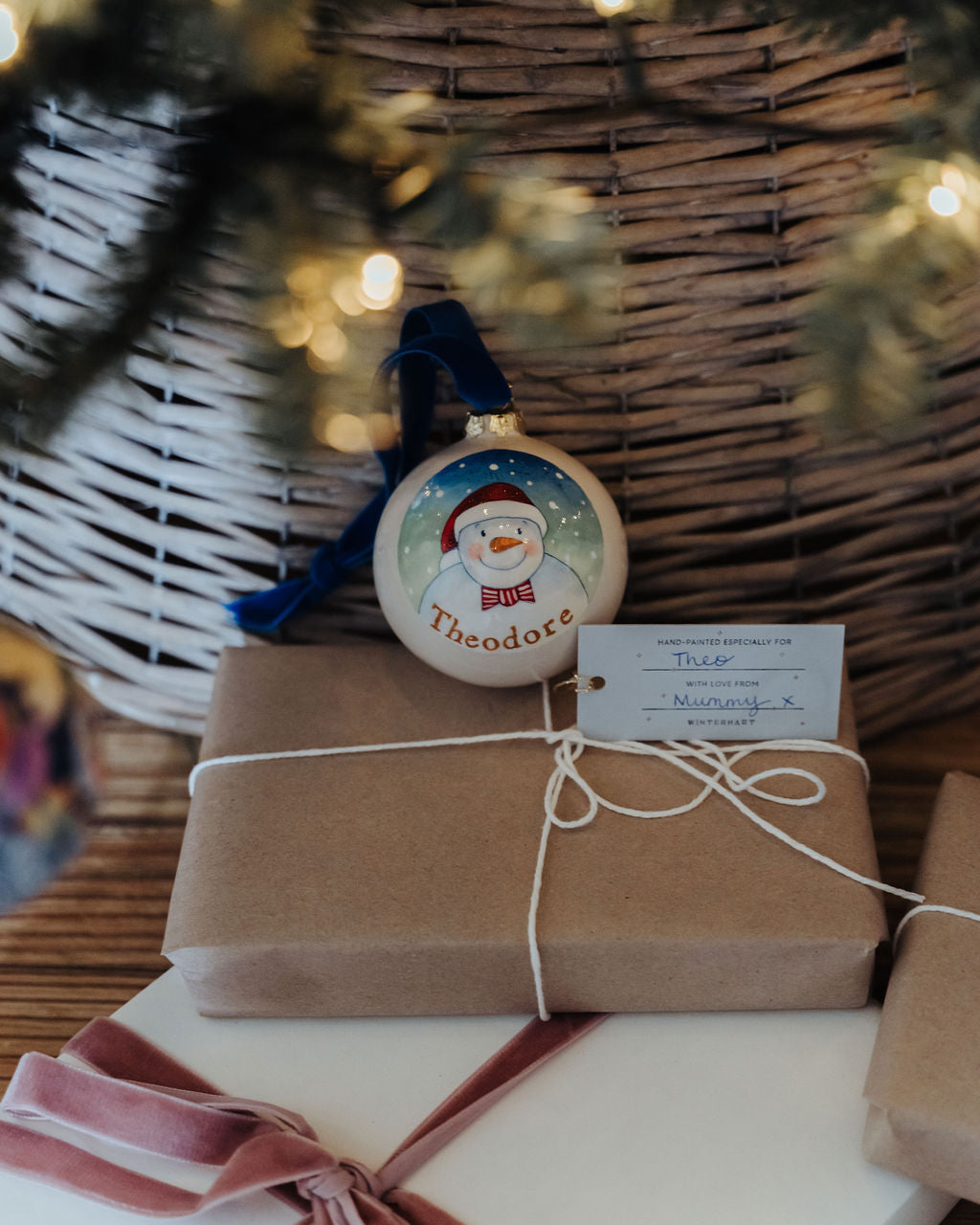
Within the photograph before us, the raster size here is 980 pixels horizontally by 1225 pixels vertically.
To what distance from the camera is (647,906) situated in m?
0.62

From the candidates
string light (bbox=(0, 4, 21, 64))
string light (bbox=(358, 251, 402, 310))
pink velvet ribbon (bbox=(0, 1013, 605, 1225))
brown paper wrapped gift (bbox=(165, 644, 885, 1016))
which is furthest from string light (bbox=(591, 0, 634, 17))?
pink velvet ribbon (bbox=(0, 1013, 605, 1225))

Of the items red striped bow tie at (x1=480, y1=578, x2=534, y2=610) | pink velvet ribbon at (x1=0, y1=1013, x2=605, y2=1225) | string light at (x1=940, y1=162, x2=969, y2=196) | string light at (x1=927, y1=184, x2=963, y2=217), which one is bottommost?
pink velvet ribbon at (x1=0, y1=1013, x2=605, y2=1225)

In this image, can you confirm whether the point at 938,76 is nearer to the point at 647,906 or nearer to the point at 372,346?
the point at 372,346

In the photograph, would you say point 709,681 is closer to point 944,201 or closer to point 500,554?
point 500,554

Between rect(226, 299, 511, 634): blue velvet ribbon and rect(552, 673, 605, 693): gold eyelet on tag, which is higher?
rect(226, 299, 511, 634): blue velvet ribbon

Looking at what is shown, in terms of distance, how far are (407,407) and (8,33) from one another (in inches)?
11.3

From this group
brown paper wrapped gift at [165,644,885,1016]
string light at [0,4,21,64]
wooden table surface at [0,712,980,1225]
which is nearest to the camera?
string light at [0,4,21,64]

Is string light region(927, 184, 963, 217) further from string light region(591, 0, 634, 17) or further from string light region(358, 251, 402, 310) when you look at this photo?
string light region(358, 251, 402, 310)

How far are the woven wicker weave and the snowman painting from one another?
0.33ft

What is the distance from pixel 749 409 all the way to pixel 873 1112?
40 centimetres

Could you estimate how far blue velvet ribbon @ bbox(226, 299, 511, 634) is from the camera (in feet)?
2.21

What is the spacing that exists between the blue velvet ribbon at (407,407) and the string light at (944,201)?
24cm

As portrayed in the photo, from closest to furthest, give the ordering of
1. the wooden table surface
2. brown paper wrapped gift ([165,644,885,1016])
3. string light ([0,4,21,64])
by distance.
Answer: string light ([0,4,21,64]) → brown paper wrapped gift ([165,644,885,1016]) → the wooden table surface

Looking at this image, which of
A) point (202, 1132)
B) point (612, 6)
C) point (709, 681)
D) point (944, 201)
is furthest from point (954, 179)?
point (202, 1132)
